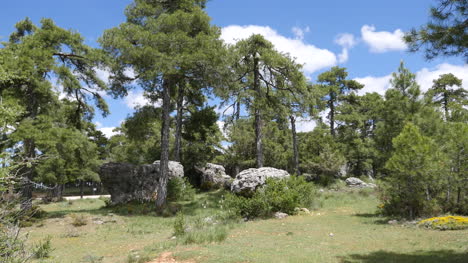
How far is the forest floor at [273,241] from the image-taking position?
24.7 ft

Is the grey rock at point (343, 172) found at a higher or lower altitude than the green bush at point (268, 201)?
higher

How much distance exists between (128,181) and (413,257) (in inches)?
700

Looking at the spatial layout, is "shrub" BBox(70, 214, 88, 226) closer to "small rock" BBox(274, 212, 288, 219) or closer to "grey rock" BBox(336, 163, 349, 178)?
"small rock" BBox(274, 212, 288, 219)

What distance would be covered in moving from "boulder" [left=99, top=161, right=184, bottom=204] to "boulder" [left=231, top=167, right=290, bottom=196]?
24.6 feet

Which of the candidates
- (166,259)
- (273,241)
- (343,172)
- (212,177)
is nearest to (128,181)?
(212,177)

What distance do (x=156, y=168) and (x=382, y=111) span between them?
17.8m

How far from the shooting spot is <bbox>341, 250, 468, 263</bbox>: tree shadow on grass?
6886mm

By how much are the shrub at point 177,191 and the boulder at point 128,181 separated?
1057mm

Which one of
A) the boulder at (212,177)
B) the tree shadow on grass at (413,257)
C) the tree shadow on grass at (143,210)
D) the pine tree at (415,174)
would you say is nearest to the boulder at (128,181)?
the tree shadow on grass at (143,210)

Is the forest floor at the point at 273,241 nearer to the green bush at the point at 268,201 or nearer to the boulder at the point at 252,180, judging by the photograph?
the green bush at the point at 268,201

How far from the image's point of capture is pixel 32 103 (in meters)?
16.2

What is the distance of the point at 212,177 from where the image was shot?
2691 centimetres

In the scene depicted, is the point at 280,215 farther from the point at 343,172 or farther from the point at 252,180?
the point at 343,172

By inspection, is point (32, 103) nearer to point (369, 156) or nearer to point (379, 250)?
point (379, 250)
